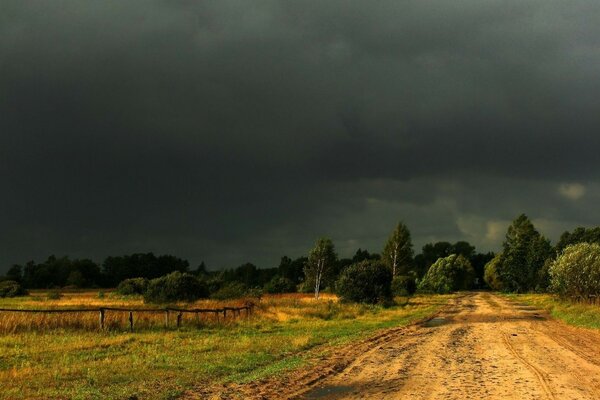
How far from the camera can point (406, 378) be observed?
12.8 metres

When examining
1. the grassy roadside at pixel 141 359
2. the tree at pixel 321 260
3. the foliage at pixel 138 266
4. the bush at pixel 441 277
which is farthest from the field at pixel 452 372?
the foliage at pixel 138 266

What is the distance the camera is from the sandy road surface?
1095 centimetres

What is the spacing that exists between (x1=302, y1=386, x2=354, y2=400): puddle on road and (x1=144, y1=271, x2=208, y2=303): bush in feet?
129

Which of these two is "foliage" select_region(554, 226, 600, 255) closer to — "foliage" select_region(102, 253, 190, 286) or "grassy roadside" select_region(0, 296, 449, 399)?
"grassy roadside" select_region(0, 296, 449, 399)

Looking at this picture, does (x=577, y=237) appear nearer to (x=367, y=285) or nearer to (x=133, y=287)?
(x=367, y=285)

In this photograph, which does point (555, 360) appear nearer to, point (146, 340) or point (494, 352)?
point (494, 352)

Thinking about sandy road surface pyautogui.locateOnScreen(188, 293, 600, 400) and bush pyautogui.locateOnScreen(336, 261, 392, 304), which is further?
bush pyautogui.locateOnScreen(336, 261, 392, 304)

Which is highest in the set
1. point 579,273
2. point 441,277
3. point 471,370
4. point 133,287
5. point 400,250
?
point 400,250

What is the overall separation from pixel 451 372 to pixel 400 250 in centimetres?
9220

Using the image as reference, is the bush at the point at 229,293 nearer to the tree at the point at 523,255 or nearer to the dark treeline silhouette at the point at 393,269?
the dark treeline silhouette at the point at 393,269

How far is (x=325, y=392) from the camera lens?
11.4 metres

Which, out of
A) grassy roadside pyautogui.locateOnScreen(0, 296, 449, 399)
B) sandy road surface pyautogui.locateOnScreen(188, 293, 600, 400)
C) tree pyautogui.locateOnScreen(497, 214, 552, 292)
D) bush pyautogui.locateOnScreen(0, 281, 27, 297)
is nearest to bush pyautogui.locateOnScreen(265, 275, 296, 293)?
bush pyautogui.locateOnScreen(0, 281, 27, 297)

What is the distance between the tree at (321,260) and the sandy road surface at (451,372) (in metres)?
70.1

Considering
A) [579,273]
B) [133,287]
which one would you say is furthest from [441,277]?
[133,287]
